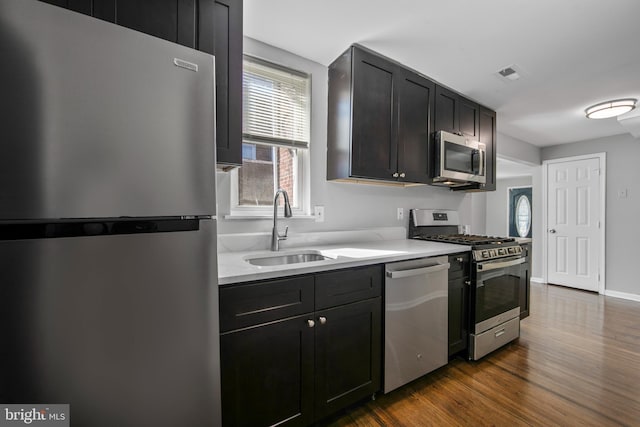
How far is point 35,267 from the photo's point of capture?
730 mm

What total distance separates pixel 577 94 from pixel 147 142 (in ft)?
12.2

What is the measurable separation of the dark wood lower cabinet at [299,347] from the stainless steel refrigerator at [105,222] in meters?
0.18

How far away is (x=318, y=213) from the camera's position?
224 cm

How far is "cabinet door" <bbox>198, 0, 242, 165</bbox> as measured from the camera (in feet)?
4.13

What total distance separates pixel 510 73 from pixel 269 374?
9.47ft

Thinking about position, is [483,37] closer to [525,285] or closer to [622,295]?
[525,285]

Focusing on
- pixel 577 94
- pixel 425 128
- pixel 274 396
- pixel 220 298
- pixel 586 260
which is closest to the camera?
pixel 220 298

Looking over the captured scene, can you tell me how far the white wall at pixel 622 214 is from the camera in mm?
3943

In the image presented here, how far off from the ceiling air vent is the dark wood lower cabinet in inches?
79.9

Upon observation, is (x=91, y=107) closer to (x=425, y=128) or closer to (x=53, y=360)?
(x=53, y=360)

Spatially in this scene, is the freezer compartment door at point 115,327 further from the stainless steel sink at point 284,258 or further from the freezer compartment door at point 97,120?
the stainless steel sink at point 284,258

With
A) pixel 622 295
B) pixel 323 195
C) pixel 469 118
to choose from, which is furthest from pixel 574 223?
pixel 323 195

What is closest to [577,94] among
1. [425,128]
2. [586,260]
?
[425,128]

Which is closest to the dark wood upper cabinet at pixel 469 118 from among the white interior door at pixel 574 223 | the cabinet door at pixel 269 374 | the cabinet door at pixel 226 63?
the cabinet door at pixel 226 63
